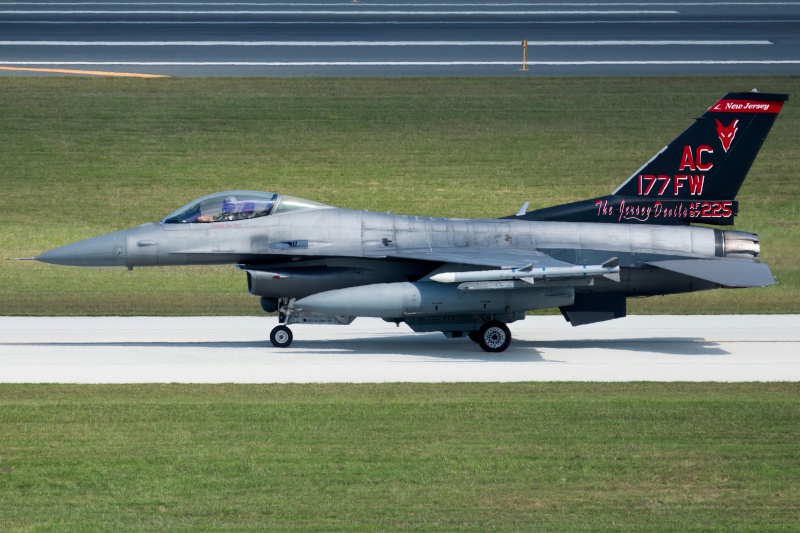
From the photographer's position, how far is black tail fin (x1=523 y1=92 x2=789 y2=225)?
20.3 m

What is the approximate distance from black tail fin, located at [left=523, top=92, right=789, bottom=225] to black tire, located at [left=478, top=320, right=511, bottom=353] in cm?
217

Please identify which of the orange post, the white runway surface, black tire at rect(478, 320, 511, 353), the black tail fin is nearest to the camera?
the white runway surface

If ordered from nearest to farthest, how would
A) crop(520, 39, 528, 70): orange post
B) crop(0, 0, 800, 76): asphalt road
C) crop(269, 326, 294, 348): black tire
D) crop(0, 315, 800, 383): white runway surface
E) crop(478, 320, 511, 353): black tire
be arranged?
1. crop(0, 315, 800, 383): white runway surface
2. crop(478, 320, 511, 353): black tire
3. crop(269, 326, 294, 348): black tire
4. crop(0, 0, 800, 76): asphalt road
5. crop(520, 39, 528, 70): orange post

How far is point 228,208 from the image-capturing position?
19.5 m

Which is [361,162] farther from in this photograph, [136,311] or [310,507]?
[310,507]

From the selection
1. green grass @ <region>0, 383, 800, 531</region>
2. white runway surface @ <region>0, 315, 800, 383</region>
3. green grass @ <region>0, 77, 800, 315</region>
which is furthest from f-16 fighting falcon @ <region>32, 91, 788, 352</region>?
green grass @ <region>0, 77, 800, 315</region>

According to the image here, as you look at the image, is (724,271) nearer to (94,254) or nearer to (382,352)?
(382,352)

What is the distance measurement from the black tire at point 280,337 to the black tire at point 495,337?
3.28m

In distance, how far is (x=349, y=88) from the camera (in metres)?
36.5

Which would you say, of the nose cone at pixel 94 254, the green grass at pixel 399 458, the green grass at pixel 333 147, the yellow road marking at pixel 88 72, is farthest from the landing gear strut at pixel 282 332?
the yellow road marking at pixel 88 72

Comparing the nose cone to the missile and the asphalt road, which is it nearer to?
the missile

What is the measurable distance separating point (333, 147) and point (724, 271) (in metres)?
16.5

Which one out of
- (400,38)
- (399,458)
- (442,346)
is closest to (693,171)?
(442,346)

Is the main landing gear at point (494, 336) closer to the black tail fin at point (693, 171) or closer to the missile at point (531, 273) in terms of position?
the missile at point (531, 273)
